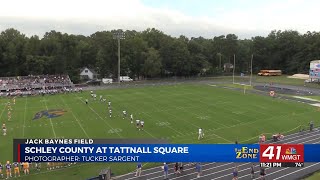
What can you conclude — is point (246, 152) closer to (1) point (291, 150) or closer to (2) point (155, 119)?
(1) point (291, 150)

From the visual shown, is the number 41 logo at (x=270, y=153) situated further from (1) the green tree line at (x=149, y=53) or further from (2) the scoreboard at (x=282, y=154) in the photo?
(1) the green tree line at (x=149, y=53)

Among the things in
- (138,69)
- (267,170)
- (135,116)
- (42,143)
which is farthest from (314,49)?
(42,143)

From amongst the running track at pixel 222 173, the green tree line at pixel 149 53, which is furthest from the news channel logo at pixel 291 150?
the green tree line at pixel 149 53

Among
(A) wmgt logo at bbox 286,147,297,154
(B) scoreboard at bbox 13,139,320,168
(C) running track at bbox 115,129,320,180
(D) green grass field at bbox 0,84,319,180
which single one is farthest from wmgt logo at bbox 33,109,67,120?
(A) wmgt logo at bbox 286,147,297,154

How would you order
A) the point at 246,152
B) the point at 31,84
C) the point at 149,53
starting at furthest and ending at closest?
the point at 149,53, the point at 31,84, the point at 246,152

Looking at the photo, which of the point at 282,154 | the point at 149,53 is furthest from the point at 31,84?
the point at 282,154

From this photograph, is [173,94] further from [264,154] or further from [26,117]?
[264,154]
